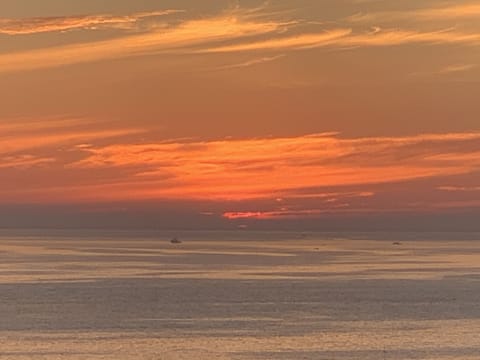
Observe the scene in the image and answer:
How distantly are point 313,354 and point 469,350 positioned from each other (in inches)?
262

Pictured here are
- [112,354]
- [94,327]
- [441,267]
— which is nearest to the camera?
[112,354]

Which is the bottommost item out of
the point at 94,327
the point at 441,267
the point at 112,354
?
the point at 441,267

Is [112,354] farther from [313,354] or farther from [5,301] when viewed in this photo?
[5,301]

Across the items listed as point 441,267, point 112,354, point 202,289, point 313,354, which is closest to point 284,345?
point 313,354

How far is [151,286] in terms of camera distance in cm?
7675

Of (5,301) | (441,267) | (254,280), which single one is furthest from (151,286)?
(441,267)

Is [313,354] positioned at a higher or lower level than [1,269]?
higher

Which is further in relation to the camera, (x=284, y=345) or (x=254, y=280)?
(x=254, y=280)

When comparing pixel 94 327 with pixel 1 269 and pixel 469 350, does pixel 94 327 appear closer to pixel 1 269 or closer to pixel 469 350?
pixel 469 350

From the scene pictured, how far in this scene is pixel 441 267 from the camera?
110 meters

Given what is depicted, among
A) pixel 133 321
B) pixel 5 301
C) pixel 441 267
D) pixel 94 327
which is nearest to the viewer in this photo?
pixel 94 327

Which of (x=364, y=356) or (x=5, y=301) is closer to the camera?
(x=364, y=356)

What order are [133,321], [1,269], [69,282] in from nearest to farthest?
[133,321] → [69,282] → [1,269]

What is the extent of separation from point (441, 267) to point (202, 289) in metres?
43.9
